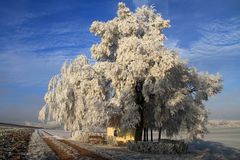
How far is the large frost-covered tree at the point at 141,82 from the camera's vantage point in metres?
35.8

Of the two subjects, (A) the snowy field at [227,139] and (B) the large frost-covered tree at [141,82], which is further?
(A) the snowy field at [227,139]

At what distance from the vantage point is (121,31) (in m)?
40.8

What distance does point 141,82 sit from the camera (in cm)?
3784

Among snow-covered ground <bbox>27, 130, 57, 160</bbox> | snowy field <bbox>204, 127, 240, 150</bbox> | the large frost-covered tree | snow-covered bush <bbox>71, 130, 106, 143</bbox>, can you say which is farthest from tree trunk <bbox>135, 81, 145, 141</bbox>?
snowy field <bbox>204, 127, 240, 150</bbox>

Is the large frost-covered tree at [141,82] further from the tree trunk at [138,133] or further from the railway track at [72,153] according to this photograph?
the railway track at [72,153]

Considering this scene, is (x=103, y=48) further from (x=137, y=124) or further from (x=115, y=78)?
(x=137, y=124)

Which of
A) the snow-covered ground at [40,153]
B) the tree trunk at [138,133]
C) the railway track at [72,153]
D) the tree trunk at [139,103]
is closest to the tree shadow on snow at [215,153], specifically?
the tree trunk at [138,133]

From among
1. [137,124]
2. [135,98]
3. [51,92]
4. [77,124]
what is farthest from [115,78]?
[51,92]

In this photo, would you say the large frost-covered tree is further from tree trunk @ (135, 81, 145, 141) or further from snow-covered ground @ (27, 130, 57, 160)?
snow-covered ground @ (27, 130, 57, 160)

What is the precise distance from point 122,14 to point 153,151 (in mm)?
16463

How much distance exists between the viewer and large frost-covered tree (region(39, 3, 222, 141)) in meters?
35.8

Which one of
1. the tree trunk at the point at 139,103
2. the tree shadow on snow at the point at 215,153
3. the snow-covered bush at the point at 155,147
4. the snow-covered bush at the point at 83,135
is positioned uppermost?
the tree trunk at the point at 139,103

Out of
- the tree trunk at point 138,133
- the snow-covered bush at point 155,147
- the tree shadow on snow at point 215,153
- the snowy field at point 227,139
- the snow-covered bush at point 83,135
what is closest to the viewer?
the snow-covered bush at point 155,147

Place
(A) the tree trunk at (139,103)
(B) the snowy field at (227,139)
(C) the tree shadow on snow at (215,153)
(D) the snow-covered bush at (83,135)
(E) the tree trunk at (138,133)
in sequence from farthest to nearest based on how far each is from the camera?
(B) the snowy field at (227,139) < (D) the snow-covered bush at (83,135) < (E) the tree trunk at (138,133) < (A) the tree trunk at (139,103) < (C) the tree shadow on snow at (215,153)
